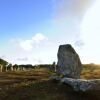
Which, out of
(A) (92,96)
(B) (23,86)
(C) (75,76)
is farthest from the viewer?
(C) (75,76)

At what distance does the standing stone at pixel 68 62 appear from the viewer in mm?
30500

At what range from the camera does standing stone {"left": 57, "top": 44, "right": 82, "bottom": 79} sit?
3050cm

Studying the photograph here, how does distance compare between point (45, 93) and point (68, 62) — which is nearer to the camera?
point (45, 93)

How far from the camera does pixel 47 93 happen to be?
76.8 ft

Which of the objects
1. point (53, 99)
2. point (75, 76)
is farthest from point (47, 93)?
point (75, 76)

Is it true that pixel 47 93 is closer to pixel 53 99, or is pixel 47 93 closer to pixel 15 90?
pixel 53 99

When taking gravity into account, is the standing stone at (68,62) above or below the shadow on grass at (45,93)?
above

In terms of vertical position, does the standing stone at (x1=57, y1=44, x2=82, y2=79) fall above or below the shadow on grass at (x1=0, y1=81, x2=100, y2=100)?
above

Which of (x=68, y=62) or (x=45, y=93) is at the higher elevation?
(x=68, y=62)

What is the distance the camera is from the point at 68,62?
30828 millimetres

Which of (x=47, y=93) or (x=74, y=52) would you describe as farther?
(x=74, y=52)

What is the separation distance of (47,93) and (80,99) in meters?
2.53

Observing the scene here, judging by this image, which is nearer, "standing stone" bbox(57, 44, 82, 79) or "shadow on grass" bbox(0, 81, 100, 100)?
"shadow on grass" bbox(0, 81, 100, 100)

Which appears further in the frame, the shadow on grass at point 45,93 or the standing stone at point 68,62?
the standing stone at point 68,62
